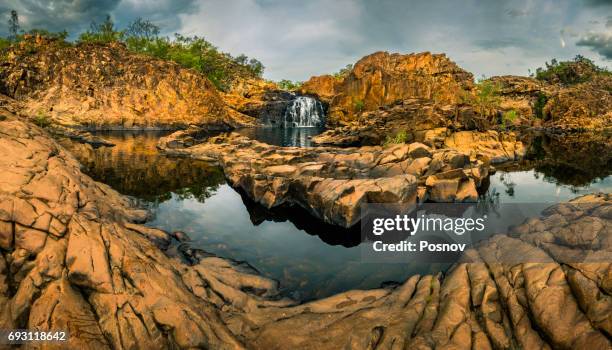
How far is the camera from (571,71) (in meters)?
140

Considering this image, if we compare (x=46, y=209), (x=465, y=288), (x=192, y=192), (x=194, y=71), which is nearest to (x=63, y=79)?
(x=194, y=71)

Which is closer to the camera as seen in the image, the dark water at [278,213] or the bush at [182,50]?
the dark water at [278,213]

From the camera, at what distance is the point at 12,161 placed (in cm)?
1190

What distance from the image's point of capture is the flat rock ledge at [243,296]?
856 cm

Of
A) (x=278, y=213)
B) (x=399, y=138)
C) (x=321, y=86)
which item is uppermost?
(x=321, y=86)

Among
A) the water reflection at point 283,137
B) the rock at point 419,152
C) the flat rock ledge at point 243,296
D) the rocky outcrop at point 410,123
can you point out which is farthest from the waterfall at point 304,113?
the flat rock ledge at point 243,296

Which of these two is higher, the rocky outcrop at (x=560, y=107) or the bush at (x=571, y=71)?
the bush at (x=571, y=71)

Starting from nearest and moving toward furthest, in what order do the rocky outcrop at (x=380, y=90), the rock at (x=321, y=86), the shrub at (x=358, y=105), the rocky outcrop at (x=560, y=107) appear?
the rocky outcrop at (x=560, y=107) → the shrub at (x=358, y=105) → the rocky outcrop at (x=380, y=90) → the rock at (x=321, y=86)

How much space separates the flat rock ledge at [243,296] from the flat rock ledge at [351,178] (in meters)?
9.01

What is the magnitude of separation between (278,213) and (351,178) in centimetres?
628

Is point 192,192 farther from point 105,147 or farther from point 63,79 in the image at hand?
point 63,79

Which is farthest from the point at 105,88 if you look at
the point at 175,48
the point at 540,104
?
the point at 540,104

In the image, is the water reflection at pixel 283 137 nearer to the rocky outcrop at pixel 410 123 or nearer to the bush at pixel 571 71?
the rocky outcrop at pixel 410 123

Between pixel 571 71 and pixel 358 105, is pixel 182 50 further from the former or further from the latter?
pixel 571 71
